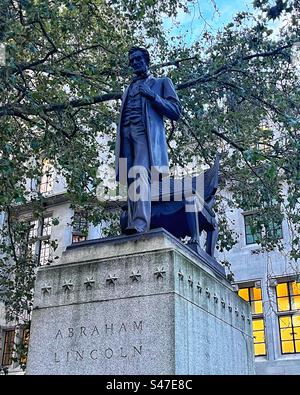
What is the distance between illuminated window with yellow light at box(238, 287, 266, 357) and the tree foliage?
30.7 feet

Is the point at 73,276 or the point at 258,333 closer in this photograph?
the point at 73,276

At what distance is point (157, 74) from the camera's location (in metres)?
15.3

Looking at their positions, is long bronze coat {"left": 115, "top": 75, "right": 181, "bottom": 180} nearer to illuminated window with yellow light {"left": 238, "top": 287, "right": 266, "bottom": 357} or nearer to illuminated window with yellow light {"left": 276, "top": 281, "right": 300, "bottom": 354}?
illuminated window with yellow light {"left": 276, "top": 281, "right": 300, "bottom": 354}

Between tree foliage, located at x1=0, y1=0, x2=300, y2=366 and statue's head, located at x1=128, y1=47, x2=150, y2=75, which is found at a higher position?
tree foliage, located at x1=0, y1=0, x2=300, y2=366

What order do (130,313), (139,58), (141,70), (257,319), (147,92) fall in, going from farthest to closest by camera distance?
(257,319) → (141,70) → (139,58) → (147,92) → (130,313)

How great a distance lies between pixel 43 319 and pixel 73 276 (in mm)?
663

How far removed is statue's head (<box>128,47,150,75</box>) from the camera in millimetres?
7703

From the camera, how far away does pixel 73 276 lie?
6855 millimetres

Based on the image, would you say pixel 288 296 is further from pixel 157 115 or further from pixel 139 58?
pixel 139 58

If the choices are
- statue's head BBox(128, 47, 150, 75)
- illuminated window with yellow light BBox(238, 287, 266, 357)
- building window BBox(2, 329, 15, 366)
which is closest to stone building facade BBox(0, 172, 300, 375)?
illuminated window with yellow light BBox(238, 287, 266, 357)

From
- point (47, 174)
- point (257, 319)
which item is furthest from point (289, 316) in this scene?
point (47, 174)

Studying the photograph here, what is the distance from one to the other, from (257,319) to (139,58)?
61.8ft

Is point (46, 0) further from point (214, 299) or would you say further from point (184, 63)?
point (214, 299)
